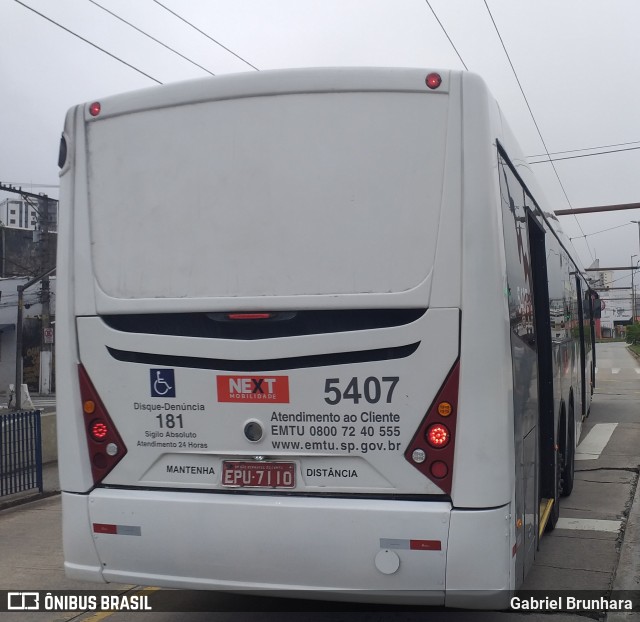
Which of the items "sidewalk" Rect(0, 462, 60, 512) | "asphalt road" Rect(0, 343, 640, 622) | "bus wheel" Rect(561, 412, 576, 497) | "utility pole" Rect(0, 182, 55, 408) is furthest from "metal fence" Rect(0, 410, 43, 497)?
"utility pole" Rect(0, 182, 55, 408)

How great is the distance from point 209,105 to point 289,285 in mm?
1210

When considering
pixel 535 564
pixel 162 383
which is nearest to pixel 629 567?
pixel 535 564

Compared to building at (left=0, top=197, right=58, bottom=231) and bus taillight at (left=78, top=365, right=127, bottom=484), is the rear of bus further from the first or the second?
building at (left=0, top=197, right=58, bottom=231)

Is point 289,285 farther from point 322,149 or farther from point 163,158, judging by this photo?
point 163,158

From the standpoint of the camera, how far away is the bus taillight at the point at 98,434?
16.2 ft

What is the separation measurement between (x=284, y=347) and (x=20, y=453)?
759 centimetres

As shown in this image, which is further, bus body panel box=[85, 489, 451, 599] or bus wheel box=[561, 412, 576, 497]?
bus wheel box=[561, 412, 576, 497]

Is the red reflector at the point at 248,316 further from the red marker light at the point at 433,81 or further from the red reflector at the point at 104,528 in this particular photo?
the red marker light at the point at 433,81

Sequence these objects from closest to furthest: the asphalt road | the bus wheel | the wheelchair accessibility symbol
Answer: the wheelchair accessibility symbol
the asphalt road
the bus wheel

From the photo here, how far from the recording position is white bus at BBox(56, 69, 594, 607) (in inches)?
172

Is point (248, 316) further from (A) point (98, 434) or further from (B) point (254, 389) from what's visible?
(A) point (98, 434)

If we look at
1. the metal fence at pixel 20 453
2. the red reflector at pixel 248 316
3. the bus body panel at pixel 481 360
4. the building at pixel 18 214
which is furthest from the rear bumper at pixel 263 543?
the building at pixel 18 214

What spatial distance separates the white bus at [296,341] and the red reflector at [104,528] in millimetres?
29

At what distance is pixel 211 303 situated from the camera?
4723 mm
